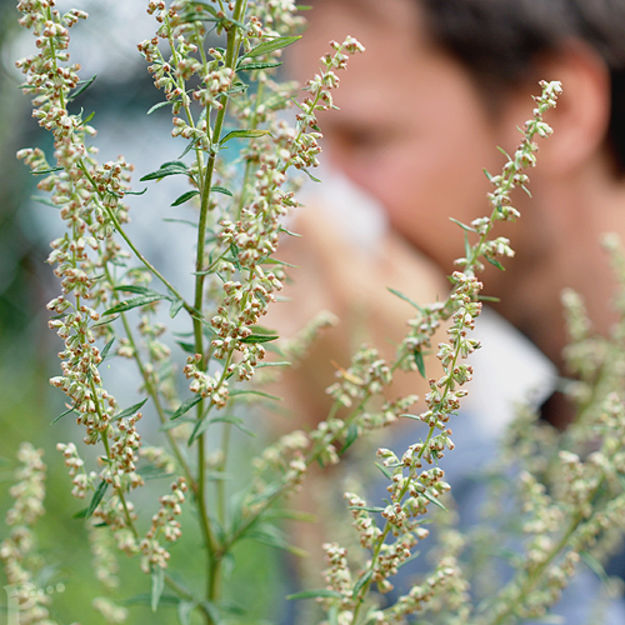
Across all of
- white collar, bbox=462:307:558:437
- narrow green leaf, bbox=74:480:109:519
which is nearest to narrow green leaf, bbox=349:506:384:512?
narrow green leaf, bbox=74:480:109:519

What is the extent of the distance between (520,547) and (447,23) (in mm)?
699

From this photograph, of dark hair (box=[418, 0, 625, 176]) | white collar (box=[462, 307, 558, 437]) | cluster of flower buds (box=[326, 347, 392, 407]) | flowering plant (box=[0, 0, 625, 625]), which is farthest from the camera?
white collar (box=[462, 307, 558, 437])

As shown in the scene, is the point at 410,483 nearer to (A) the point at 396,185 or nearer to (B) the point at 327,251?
(A) the point at 396,185

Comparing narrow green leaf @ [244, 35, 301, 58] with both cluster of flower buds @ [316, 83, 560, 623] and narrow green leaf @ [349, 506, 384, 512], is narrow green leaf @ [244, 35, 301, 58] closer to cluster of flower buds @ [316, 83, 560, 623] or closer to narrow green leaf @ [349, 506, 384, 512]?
cluster of flower buds @ [316, 83, 560, 623]

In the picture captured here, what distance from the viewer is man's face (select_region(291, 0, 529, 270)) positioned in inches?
40.9

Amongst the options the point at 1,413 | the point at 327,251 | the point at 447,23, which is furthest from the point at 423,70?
the point at 1,413

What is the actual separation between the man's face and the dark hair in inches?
1.0

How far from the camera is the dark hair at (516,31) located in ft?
3.22

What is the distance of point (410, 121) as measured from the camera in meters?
1.04

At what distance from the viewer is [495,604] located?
481 mm

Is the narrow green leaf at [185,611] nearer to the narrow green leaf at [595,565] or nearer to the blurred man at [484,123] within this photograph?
the narrow green leaf at [595,565]

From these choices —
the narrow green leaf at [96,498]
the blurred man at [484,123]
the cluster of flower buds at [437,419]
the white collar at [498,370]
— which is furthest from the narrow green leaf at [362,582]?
the white collar at [498,370]

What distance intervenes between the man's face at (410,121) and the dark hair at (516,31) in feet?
0.09

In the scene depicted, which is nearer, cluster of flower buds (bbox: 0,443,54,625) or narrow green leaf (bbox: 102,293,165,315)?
narrow green leaf (bbox: 102,293,165,315)
